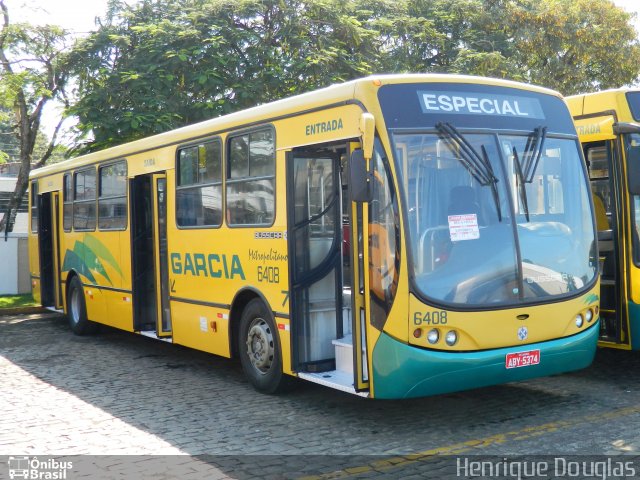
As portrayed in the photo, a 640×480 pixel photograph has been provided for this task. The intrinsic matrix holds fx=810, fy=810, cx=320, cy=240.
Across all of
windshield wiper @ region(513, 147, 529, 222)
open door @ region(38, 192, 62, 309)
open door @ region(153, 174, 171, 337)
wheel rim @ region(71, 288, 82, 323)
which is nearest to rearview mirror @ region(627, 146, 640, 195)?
windshield wiper @ region(513, 147, 529, 222)

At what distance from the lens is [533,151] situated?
7.12 meters

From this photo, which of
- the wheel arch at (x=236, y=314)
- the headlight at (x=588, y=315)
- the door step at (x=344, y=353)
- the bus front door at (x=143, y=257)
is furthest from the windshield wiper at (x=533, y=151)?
the bus front door at (x=143, y=257)

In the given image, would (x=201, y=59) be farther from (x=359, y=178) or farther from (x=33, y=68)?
(x=359, y=178)

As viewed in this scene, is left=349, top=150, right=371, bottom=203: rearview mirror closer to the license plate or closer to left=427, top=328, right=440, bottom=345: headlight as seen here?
left=427, top=328, right=440, bottom=345: headlight

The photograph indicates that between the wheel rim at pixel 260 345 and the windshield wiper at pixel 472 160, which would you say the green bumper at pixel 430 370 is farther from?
the wheel rim at pixel 260 345

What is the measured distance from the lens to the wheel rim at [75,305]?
13516 millimetres

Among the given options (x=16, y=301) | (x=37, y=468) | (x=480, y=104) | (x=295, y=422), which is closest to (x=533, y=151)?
(x=480, y=104)

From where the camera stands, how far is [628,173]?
8.09 metres

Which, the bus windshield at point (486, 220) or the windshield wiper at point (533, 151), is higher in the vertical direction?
the windshield wiper at point (533, 151)

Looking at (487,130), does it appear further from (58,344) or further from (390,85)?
(58,344)

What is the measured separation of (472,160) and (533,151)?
0.73m

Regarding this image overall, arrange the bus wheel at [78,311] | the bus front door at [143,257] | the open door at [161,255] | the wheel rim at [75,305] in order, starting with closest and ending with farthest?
the open door at [161,255]
the bus front door at [143,257]
the bus wheel at [78,311]
the wheel rim at [75,305]

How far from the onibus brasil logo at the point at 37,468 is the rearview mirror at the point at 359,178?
3.02 meters

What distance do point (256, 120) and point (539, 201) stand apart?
2987mm
